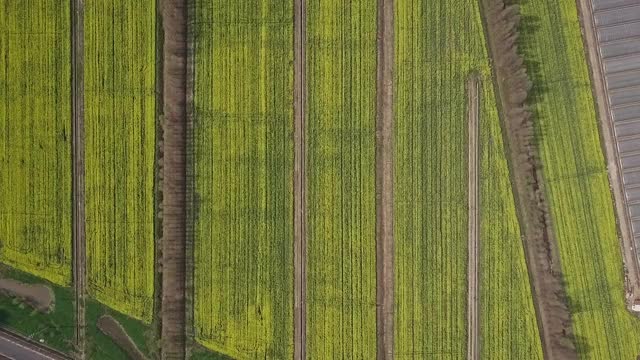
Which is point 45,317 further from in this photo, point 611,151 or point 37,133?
point 611,151

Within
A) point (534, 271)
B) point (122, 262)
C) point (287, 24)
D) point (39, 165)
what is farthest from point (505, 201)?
point (39, 165)

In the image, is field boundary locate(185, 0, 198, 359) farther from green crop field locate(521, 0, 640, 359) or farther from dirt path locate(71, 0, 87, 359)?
green crop field locate(521, 0, 640, 359)

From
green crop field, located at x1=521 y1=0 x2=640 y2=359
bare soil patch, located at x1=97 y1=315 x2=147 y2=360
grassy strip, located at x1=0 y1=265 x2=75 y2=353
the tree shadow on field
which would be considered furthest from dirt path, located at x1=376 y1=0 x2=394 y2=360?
grassy strip, located at x1=0 y1=265 x2=75 y2=353

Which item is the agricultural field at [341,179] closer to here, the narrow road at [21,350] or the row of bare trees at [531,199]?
the row of bare trees at [531,199]

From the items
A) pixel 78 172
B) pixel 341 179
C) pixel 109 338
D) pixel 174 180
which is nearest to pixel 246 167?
pixel 174 180

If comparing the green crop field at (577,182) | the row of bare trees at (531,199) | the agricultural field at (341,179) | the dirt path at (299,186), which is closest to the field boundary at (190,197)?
the dirt path at (299,186)
